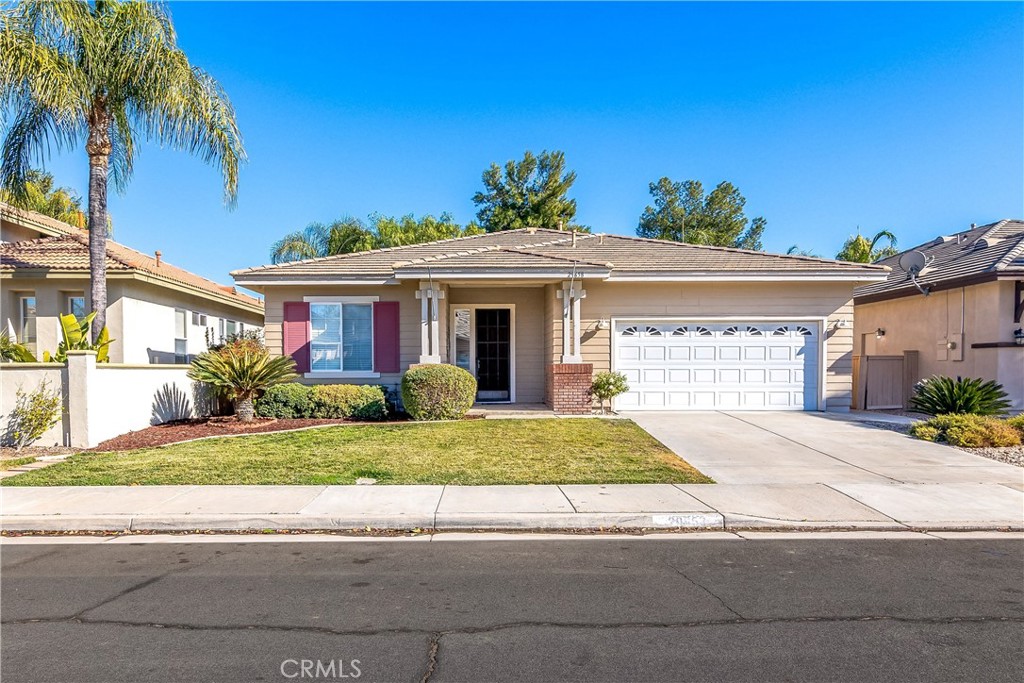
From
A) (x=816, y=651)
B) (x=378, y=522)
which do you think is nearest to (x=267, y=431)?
(x=378, y=522)

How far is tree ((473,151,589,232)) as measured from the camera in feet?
120

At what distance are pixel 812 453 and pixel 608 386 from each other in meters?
5.04

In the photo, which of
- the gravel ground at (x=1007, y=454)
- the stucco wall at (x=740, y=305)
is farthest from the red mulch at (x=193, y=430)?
the gravel ground at (x=1007, y=454)

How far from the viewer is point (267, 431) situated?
11.9 metres

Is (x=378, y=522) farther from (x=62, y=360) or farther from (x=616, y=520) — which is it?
(x=62, y=360)

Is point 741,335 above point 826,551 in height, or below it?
above

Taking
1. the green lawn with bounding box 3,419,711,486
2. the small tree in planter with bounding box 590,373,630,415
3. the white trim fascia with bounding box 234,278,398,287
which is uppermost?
the white trim fascia with bounding box 234,278,398,287

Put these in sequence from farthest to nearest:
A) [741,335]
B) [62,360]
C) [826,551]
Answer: [741,335]
[62,360]
[826,551]

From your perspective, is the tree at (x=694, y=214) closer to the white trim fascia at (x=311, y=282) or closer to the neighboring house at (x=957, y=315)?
the neighboring house at (x=957, y=315)

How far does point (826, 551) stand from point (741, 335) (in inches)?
396

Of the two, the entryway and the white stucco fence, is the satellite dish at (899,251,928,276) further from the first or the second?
the white stucco fence

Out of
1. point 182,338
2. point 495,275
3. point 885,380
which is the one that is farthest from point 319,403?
point 885,380

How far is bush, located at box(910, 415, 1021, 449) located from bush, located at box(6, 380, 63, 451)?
51.0ft

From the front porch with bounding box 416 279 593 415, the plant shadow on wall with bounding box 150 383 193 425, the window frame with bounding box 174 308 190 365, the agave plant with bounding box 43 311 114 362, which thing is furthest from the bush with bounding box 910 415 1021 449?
the window frame with bounding box 174 308 190 365
